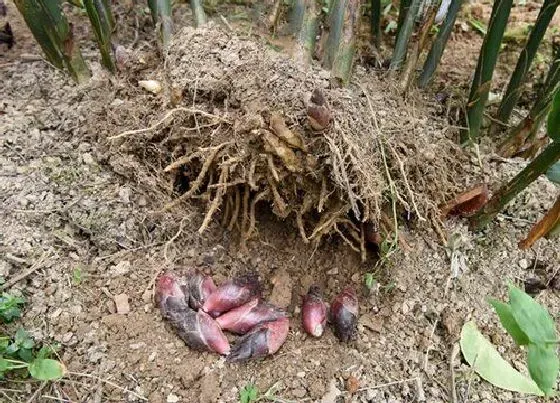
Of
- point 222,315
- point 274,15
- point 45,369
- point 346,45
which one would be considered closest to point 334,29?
point 346,45

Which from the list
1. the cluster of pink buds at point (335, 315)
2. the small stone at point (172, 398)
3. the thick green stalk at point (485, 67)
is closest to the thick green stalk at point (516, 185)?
the thick green stalk at point (485, 67)

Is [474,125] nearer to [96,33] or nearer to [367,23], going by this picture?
[367,23]

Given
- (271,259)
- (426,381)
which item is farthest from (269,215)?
(426,381)

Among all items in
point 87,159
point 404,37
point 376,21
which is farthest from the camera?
point 376,21

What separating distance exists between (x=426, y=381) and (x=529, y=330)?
0.39 m

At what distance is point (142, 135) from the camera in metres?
1.26

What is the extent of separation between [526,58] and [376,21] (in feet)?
1.18

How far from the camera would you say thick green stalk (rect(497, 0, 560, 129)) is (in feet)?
4.15

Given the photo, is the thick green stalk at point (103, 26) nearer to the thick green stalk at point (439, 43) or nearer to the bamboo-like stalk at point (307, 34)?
the bamboo-like stalk at point (307, 34)

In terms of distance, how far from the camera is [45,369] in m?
0.99

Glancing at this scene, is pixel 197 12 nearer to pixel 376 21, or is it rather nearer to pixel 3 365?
pixel 376 21

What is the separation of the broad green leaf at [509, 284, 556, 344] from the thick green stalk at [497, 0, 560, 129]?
0.71 m

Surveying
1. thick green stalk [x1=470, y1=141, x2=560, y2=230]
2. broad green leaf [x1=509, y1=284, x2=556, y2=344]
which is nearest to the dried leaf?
thick green stalk [x1=470, y1=141, x2=560, y2=230]

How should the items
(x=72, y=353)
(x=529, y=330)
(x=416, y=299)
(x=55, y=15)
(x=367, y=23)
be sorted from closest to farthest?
(x=529, y=330) < (x=72, y=353) < (x=416, y=299) < (x=55, y=15) < (x=367, y=23)
